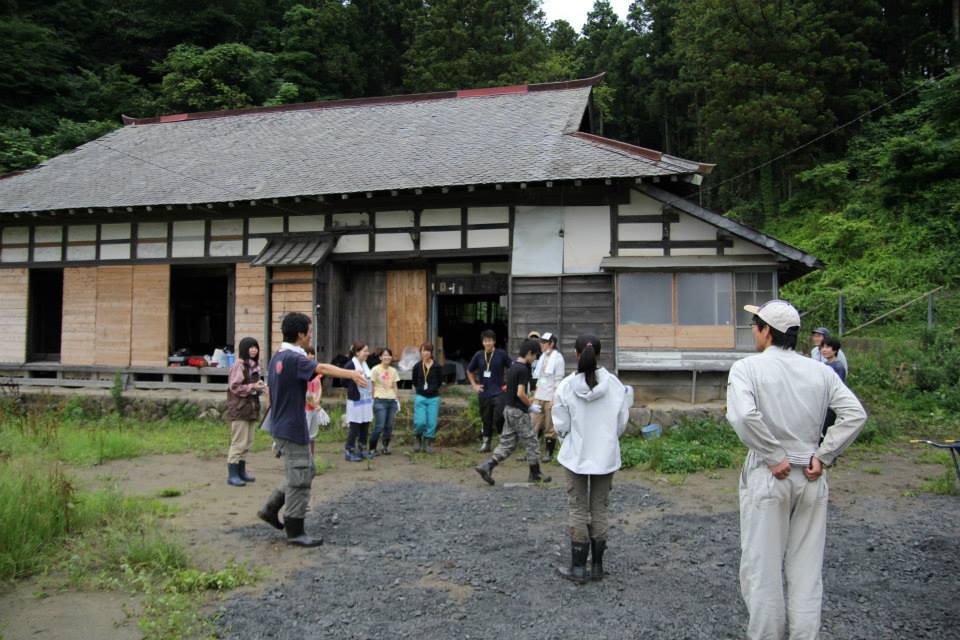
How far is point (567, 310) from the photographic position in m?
11.1

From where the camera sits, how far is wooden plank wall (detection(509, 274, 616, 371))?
11.0 meters

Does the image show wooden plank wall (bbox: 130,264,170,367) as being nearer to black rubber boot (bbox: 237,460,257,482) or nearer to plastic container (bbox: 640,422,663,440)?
black rubber boot (bbox: 237,460,257,482)

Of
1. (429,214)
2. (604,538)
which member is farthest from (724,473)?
(429,214)

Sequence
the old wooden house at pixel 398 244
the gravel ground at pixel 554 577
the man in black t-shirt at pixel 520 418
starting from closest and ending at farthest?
the gravel ground at pixel 554 577
the man in black t-shirt at pixel 520 418
the old wooden house at pixel 398 244

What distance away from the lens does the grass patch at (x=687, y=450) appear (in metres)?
8.23

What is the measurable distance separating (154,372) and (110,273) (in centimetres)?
237

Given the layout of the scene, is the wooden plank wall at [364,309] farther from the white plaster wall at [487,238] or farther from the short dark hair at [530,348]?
the short dark hair at [530,348]

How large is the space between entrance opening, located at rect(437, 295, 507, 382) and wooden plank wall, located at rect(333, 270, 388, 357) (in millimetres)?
1343

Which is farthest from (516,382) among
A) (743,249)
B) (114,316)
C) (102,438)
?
(114,316)

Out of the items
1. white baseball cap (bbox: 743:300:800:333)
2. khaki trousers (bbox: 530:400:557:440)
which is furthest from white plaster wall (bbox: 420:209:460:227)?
white baseball cap (bbox: 743:300:800:333)

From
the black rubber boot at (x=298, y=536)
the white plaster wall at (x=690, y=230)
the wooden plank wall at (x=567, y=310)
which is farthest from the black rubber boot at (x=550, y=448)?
the black rubber boot at (x=298, y=536)

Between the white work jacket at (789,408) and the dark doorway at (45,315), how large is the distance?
15309 millimetres

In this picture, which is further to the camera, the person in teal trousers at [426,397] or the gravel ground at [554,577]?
the person in teal trousers at [426,397]

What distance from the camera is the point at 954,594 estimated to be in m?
4.11
